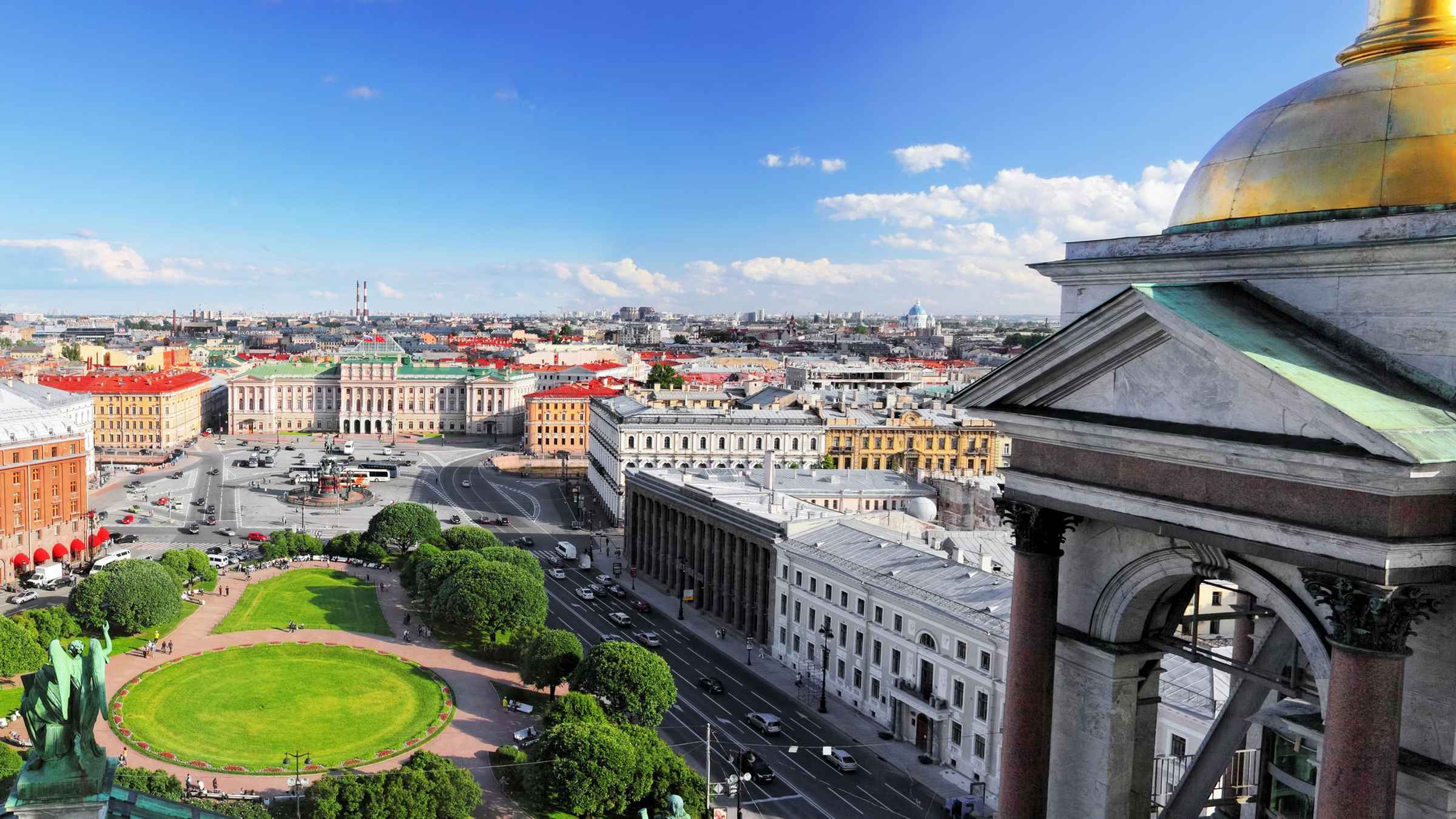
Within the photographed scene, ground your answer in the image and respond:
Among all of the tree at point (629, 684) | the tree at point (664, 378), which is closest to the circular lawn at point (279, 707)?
the tree at point (629, 684)

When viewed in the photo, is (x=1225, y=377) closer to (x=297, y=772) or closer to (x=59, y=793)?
(x=59, y=793)

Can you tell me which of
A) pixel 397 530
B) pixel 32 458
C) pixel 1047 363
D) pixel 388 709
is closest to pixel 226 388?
pixel 32 458

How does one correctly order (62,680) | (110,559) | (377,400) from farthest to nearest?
(377,400)
(110,559)
(62,680)

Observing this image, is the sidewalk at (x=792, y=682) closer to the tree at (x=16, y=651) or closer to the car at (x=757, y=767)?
the car at (x=757, y=767)

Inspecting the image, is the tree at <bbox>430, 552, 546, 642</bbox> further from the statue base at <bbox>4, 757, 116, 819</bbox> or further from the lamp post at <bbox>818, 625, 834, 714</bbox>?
the statue base at <bbox>4, 757, 116, 819</bbox>

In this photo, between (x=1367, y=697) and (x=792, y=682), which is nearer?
(x=1367, y=697)

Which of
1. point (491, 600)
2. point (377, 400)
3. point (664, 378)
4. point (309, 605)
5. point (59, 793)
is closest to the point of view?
point (59, 793)

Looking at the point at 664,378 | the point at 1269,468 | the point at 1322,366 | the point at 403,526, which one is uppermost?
the point at 1322,366

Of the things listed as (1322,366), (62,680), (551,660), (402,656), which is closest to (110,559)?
(402,656)
